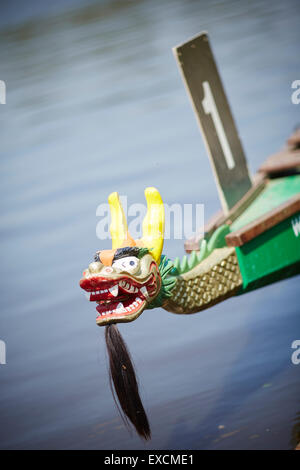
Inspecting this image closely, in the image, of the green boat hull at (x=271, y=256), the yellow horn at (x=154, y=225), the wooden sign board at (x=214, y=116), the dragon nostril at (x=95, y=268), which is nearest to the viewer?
the dragon nostril at (x=95, y=268)

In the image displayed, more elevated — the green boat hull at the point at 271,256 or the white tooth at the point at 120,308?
the green boat hull at the point at 271,256

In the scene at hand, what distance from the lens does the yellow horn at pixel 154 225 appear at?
6.89 ft

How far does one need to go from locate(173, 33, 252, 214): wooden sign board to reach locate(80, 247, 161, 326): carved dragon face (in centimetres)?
71

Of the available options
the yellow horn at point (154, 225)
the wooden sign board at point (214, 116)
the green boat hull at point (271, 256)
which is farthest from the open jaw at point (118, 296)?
the wooden sign board at point (214, 116)

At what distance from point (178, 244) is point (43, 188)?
174 cm

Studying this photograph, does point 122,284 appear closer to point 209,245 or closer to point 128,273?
point 128,273

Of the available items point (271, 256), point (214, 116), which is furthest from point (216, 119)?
point (271, 256)

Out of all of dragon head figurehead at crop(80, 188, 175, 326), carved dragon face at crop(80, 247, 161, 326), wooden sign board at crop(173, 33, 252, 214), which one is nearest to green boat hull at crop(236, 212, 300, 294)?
wooden sign board at crop(173, 33, 252, 214)

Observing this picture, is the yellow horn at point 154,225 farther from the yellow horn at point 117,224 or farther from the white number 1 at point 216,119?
the white number 1 at point 216,119

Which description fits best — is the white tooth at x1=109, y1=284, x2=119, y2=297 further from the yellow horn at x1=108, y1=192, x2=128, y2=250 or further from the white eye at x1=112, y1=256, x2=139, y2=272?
the yellow horn at x1=108, y1=192, x2=128, y2=250

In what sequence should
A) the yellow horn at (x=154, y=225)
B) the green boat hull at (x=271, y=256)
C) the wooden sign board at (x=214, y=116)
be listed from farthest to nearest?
the wooden sign board at (x=214, y=116) < the green boat hull at (x=271, y=256) < the yellow horn at (x=154, y=225)

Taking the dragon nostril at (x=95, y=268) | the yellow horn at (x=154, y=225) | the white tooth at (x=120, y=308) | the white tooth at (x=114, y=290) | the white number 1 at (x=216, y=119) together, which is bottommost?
the white tooth at (x=120, y=308)

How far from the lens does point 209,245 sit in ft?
7.72
